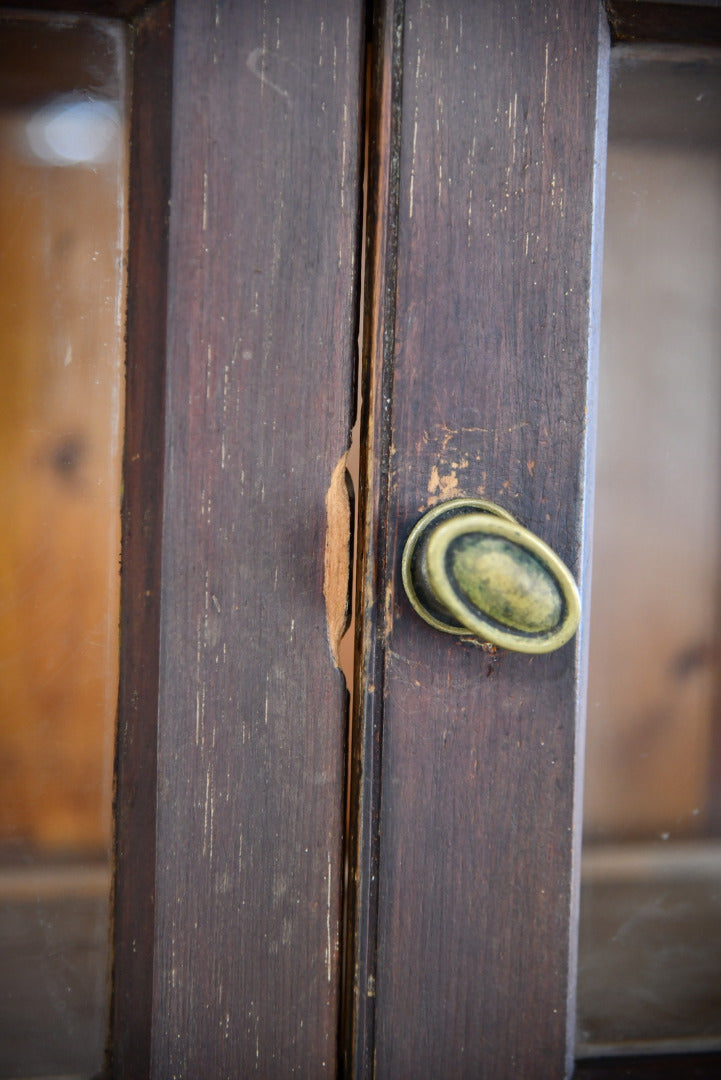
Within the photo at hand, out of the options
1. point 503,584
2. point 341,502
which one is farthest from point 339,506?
point 503,584

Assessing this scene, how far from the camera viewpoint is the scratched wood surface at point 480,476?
35 cm

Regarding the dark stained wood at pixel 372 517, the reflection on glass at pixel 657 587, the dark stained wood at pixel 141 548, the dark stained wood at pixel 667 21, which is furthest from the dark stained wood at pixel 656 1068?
the dark stained wood at pixel 667 21

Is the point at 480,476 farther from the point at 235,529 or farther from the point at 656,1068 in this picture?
the point at 656,1068

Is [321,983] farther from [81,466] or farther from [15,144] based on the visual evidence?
[15,144]

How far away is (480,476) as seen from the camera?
36cm

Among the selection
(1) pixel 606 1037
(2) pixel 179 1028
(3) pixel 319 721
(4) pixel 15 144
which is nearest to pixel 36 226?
(4) pixel 15 144

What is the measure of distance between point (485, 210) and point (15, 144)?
0.25 m

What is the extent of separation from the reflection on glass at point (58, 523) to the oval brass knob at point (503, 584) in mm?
181

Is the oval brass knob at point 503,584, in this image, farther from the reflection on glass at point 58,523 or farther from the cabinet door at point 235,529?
the reflection on glass at point 58,523

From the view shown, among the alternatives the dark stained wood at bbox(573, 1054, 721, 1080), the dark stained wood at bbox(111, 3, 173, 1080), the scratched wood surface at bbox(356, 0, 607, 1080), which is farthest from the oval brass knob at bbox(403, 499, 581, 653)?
the dark stained wood at bbox(573, 1054, 721, 1080)

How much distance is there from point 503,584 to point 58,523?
0.77 ft

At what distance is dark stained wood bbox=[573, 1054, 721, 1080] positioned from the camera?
390 mm

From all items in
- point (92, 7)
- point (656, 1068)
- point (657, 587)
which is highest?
point (92, 7)

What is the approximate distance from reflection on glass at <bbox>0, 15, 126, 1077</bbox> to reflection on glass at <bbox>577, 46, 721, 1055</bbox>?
0.90 feet
